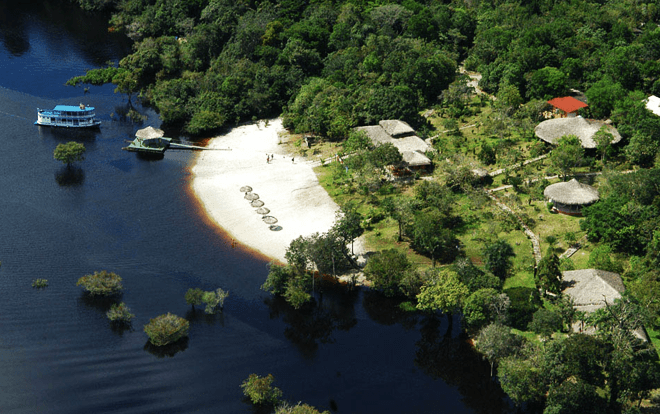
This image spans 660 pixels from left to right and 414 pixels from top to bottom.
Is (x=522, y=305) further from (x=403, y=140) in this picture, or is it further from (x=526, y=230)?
(x=403, y=140)

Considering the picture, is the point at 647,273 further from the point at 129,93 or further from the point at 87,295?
the point at 129,93

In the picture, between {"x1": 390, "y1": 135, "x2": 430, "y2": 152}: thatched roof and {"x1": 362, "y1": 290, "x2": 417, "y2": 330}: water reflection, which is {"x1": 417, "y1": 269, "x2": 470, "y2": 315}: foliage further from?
{"x1": 390, "y1": 135, "x2": 430, "y2": 152}: thatched roof

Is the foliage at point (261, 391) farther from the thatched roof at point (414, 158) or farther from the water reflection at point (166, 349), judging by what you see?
the thatched roof at point (414, 158)

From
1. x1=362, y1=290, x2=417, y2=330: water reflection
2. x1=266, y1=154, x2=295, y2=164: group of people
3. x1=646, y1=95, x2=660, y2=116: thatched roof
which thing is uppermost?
x1=646, y1=95, x2=660, y2=116: thatched roof

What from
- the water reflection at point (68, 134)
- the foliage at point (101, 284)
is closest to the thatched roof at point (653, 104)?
the foliage at point (101, 284)

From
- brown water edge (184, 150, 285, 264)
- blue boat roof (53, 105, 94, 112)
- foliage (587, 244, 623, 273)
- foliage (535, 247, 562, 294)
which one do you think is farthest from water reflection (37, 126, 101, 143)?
foliage (587, 244, 623, 273)

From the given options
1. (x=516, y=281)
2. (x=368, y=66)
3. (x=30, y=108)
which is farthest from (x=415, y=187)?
(x=30, y=108)
